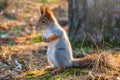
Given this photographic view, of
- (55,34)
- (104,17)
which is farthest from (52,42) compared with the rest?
(104,17)

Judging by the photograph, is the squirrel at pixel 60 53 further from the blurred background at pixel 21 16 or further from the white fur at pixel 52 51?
the blurred background at pixel 21 16

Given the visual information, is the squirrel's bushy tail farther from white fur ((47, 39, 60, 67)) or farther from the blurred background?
the blurred background

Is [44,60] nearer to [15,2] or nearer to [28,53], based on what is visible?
[28,53]

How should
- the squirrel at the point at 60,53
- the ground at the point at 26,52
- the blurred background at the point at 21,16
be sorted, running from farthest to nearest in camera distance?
the blurred background at the point at 21,16, the squirrel at the point at 60,53, the ground at the point at 26,52

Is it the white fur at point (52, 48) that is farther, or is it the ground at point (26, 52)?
the white fur at point (52, 48)

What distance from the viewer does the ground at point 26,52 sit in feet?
16.8

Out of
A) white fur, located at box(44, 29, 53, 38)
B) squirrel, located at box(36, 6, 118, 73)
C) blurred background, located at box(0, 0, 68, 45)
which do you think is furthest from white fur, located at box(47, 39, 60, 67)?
blurred background, located at box(0, 0, 68, 45)

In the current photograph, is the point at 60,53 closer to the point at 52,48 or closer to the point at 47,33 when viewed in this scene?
the point at 52,48

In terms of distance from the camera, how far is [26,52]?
6637mm

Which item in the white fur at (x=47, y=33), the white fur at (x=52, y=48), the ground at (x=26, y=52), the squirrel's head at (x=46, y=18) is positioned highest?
the squirrel's head at (x=46, y=18)

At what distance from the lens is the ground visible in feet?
16.8

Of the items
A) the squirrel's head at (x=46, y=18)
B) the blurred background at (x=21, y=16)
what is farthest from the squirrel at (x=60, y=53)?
the blurred background at (x=21, y=16)

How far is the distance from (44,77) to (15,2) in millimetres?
5453

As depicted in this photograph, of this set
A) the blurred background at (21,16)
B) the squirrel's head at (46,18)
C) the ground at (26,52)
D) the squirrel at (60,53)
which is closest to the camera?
the ground at (26,52)
